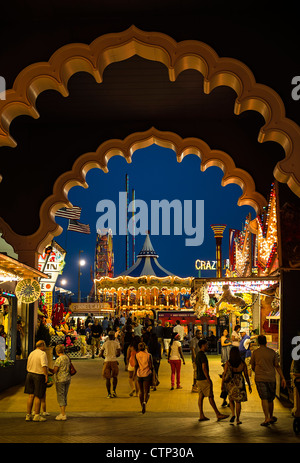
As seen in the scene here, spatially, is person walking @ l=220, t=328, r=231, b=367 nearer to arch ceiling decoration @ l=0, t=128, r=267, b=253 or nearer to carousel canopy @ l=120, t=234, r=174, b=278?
arch ceiling decoration @ l=0, t=128, r=267, b=253

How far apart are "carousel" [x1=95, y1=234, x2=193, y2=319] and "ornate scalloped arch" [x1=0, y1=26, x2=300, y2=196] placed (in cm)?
3164

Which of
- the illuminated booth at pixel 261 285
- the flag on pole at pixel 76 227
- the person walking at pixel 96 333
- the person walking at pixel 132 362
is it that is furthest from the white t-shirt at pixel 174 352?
the person walking at pixel 96 333

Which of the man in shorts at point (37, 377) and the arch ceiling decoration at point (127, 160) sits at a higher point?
the arch ceiling decoration at point (127, 160)

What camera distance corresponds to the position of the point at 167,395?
1567cm

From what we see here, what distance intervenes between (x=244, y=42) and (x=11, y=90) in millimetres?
3630

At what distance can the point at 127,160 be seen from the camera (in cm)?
1705

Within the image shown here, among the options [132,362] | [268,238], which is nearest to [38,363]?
[132,362]

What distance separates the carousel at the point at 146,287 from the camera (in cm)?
4225

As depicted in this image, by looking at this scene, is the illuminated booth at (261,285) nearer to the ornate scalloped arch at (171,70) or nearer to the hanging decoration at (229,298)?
the hanging decoration at (229,298)

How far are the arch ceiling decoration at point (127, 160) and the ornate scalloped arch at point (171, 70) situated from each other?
21.8 ft

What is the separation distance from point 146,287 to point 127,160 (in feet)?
84.7

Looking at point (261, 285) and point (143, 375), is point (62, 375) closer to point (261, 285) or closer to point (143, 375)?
point (143, 375)
